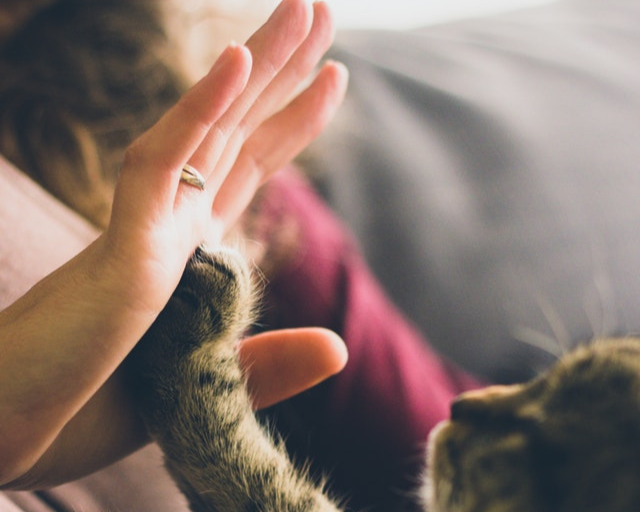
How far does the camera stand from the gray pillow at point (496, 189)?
0.85m

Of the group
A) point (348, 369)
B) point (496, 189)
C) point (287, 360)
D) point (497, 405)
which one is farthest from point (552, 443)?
point (496, 189)

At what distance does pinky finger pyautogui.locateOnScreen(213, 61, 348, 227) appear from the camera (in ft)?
2.05

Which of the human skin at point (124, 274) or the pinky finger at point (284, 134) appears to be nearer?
the human skin at point (124, 274)

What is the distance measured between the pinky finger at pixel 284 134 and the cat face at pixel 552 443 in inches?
11.5

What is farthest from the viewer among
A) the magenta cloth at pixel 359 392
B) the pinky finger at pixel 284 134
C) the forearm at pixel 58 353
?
the magenta cloth at pixel 359 392

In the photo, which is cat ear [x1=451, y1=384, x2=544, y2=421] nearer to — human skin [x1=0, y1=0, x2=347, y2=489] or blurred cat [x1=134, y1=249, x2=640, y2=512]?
blurred cat [x1=134, y1=249, x2=640, y2=512]

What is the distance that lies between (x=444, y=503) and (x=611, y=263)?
50 centimetres

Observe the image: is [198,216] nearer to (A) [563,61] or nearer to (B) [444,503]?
(B) [444,503]

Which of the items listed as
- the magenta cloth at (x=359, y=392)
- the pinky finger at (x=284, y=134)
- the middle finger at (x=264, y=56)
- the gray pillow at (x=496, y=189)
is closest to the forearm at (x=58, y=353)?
the middle finger at (x=264, y=56)

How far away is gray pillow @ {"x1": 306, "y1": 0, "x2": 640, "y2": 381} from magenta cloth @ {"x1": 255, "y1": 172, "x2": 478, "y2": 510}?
74 mm

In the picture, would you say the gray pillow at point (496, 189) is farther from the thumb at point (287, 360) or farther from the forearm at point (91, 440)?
→ the forearm at point (91, 440)

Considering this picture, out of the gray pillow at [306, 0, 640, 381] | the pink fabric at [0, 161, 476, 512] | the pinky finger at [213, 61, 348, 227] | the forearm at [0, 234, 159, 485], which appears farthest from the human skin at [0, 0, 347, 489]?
the gray pillow at [306, 0, 640, 381]

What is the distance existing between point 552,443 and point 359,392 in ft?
1.07

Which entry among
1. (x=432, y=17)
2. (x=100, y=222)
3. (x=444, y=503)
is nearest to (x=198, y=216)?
(x=444, y=503)
